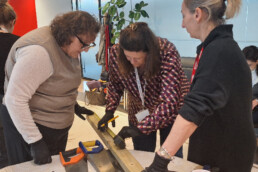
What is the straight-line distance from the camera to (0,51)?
179 cm

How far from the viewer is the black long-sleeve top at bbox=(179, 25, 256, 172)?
78 cm

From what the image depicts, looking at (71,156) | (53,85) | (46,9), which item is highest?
(46,9)

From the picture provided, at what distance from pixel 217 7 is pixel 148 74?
0.56m

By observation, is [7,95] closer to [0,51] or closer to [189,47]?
[0,51]

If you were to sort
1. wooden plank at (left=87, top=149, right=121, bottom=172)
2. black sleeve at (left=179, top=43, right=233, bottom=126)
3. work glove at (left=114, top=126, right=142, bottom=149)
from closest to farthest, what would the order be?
1. black sleeve at (left=179, top=43, right=233, bottom=126)
2. wooden plank at (left=87, top=149, right=121, bottom=172)
3. work glove at (left=114, top=126, right=142, bottom=149)

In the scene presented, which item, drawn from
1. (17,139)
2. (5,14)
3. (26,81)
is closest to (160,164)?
(26,81)

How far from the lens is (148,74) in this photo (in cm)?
133

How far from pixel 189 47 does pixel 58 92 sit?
305cm

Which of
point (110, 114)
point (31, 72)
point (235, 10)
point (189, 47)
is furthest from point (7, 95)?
point (189, 47)

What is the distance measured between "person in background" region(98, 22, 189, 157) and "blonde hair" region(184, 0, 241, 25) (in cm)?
42

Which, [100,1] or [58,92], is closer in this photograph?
[58,92]

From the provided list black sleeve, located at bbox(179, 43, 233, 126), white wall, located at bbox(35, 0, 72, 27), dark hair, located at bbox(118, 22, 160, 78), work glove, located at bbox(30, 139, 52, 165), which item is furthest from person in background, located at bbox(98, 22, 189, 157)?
white wall, located at bbox(35, 0, 72, 27)

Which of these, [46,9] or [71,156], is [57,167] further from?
[46,9]

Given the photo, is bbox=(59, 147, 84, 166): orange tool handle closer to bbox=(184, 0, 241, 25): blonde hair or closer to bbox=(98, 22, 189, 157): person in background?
bbox=(98, 22, 189, 157): person in background
